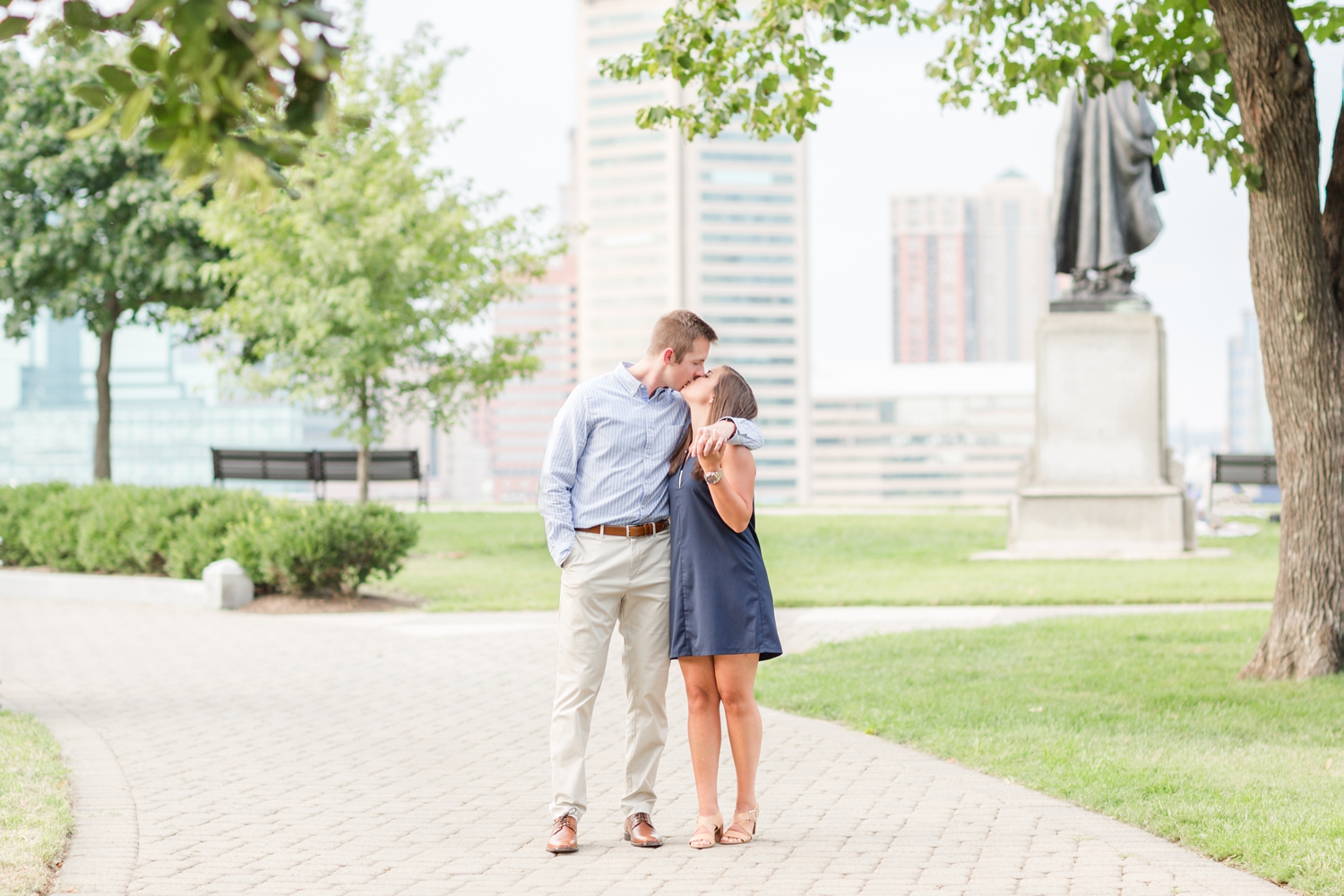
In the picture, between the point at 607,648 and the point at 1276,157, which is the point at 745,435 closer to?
the point at 607,648

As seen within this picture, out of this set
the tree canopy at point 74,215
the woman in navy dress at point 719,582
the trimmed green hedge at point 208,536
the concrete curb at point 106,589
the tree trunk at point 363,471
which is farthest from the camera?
the tree canopy at point 74,215

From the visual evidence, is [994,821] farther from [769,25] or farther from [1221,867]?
[769,25]

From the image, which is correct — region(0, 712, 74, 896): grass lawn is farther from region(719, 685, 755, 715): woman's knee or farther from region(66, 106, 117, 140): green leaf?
region(66, 106, 117, 140): green leaf

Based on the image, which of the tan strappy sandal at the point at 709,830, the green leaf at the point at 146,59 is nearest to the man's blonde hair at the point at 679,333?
the tan strappy sandal at the point at 709,830

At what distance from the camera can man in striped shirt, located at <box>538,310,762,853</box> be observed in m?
4.95

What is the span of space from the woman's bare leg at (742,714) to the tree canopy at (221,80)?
3.11 meters

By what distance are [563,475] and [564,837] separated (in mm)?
1327

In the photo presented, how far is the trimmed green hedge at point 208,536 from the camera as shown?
12938 mm

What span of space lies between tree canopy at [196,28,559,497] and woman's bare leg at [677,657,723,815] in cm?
1303

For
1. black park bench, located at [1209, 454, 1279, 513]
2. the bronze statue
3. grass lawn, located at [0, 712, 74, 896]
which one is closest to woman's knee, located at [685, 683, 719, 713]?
grass lawn, located at [0, 712, 74, 896]

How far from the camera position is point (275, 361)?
19.1m

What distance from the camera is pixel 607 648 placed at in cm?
498

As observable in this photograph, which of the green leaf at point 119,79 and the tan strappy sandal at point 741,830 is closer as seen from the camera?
the green leaf at point 119,79

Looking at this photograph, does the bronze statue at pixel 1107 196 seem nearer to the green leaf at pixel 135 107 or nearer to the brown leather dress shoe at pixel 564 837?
the brown leather dress shoe at pixel 564 837
